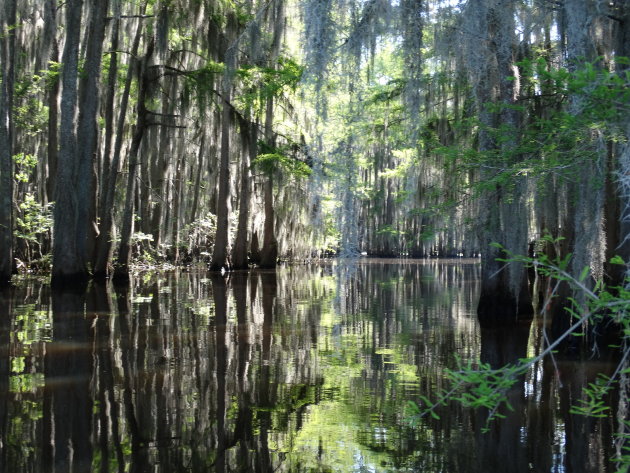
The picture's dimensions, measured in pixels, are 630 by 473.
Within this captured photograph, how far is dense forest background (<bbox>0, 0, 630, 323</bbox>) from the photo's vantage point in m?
6.13

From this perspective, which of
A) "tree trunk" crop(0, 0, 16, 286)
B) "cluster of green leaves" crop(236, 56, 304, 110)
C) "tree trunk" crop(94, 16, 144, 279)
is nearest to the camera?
"tree trunk" crop(0, 0, 16, 286)

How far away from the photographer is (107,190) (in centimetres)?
1750

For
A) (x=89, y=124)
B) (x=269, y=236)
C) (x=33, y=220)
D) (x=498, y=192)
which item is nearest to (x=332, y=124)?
(x=498, y=192)

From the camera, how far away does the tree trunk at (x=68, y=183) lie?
47.6 feet

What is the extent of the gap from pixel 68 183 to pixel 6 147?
5.01 feet

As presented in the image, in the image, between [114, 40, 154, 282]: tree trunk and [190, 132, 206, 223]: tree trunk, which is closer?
[114, 40, 154, 282]: tree trunk

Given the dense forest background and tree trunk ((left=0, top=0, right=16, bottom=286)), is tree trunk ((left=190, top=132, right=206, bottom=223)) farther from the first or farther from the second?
tree trunk ((left=0, top=0, right=16, bottom=286))

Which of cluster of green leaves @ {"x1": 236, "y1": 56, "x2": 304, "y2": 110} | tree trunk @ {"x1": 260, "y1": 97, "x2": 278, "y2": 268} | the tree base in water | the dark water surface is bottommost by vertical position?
the dark water surface

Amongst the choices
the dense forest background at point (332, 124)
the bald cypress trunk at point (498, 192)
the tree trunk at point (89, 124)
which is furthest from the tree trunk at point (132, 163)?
the bald cypress trunk at point (498, 192)

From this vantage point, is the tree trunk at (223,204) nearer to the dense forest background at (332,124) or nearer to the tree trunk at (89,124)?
the dense forest background at (332,124)

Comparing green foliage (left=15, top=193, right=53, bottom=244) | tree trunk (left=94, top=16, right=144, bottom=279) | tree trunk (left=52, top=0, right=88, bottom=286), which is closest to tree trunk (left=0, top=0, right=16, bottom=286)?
tree trunk (left=52, top=0, right=88, bottom=286)

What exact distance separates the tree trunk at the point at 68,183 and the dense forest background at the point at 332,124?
0.13ft

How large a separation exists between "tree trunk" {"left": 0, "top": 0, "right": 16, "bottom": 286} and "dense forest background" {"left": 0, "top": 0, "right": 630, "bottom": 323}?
0.05 m

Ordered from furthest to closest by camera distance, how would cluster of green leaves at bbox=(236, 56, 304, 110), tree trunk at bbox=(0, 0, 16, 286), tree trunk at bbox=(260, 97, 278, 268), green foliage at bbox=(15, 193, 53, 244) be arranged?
tree trunk at bbox=(260, 97, 278, 268), green foliage at bbox=(15, 193, 53, 244), cluster of green leaves at bbox=(236, 56, 304, 110), tree trunk at bbox=(0, 0, 16, 286)
